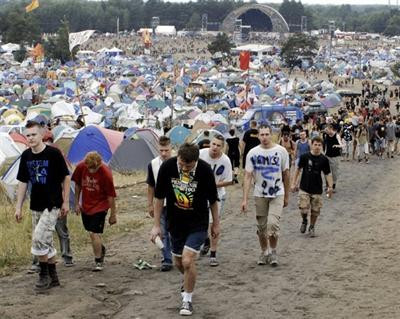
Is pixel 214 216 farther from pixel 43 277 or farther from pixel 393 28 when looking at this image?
pixel 393 28

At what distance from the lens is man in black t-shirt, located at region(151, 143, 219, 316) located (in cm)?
501

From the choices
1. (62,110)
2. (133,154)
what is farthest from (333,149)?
(62,110)

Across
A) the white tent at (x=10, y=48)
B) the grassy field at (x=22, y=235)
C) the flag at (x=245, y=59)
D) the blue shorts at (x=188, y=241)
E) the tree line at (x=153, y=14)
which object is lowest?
the grassy field at (x=22, y=235)

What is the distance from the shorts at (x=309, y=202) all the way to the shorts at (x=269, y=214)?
170cm

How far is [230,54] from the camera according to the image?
86.2m

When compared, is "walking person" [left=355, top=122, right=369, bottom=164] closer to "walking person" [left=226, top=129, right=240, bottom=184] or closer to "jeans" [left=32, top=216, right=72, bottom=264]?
"walking person" [left=226, top=129, right=240, bottom=184]

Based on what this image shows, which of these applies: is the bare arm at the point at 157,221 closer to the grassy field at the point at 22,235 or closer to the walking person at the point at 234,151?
the grassy field at the point at 22,235

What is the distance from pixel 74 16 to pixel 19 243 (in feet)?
417

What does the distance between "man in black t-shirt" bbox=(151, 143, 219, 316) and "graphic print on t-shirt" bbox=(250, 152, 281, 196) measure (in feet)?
4.66

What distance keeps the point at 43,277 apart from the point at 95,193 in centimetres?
87

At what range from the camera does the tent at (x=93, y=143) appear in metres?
14.6

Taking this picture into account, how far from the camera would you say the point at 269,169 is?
6.45m

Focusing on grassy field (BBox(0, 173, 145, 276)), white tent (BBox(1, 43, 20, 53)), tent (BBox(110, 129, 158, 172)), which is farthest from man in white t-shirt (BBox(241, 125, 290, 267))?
white tent (BBox(1, 43, 20, 53))

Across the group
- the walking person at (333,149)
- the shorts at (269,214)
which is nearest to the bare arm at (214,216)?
the shorts at (269,214)
